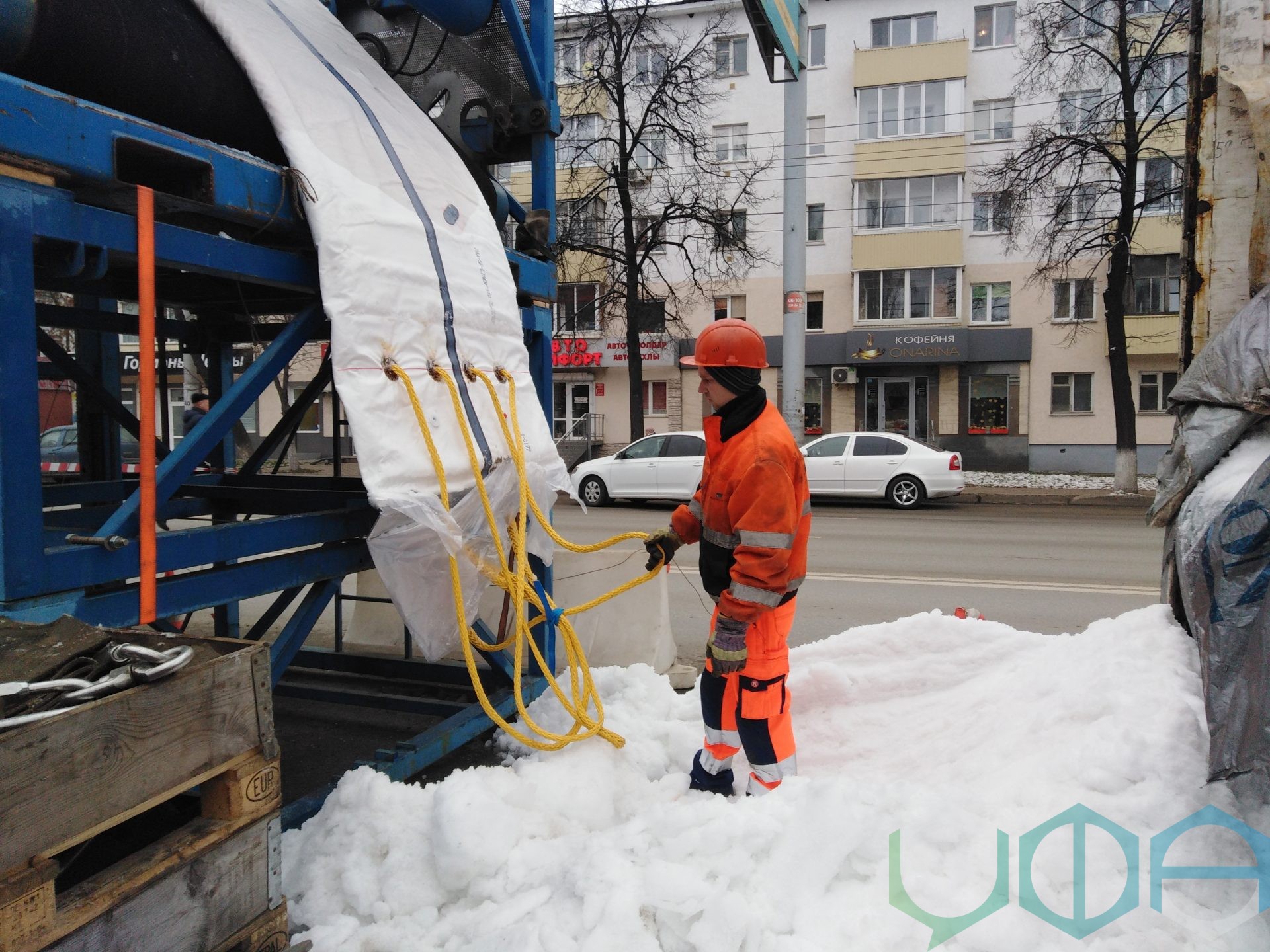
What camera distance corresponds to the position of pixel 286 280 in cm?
295

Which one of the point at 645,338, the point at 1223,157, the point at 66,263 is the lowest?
the point at 66,263

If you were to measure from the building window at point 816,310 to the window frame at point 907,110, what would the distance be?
5027 mm

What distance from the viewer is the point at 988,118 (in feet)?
90.8

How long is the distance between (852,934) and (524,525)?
1.73m

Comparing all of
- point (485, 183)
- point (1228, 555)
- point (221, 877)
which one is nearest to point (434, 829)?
point (221, 877)

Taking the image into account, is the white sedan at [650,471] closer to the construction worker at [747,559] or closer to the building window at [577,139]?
the building window at [577,139]

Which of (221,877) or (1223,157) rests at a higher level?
(1223,157)

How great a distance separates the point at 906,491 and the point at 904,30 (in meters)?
19.3

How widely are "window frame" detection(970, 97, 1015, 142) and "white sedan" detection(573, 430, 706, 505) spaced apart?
17953mm

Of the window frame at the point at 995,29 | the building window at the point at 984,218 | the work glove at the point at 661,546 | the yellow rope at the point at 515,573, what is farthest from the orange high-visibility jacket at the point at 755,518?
the window frame at the point at 995,29

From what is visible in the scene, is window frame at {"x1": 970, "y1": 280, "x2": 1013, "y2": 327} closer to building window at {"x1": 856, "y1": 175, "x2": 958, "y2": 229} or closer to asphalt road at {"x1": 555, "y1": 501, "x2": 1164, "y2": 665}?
building window at {"x1": 856, "y1": 175, "x2": 958, "y2": 229}

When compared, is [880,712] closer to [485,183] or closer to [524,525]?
[524,525]

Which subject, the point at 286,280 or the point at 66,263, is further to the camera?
the point at 286,280

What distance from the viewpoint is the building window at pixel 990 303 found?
90.0 feet
